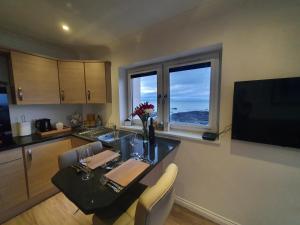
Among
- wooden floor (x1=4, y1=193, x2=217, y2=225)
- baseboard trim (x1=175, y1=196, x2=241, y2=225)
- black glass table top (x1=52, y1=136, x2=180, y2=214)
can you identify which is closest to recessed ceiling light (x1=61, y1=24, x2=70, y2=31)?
black glass table top (x1=52, y1=136, x2=180, y2=214)

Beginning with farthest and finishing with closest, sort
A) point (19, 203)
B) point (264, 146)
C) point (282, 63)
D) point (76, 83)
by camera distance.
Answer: point (76, 83) < point (19, 203) < point (264, 146) < point (282, 63)

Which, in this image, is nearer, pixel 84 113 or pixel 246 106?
pixel 246 106

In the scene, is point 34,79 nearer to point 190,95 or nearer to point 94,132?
point 94,132

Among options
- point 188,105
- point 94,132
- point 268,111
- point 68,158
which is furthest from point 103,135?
point 268,111

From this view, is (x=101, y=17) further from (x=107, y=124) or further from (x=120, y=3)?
(x=107, y=124)

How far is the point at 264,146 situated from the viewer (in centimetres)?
A: 116

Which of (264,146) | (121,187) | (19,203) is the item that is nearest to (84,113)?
(19,203)

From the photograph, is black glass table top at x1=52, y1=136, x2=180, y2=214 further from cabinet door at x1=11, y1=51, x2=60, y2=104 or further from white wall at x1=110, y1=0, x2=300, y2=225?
cabinet door at x1=11, y1=51, x2=60, y2=104

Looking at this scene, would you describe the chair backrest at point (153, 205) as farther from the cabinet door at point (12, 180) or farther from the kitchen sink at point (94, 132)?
the cabinet door at point (12, 180)

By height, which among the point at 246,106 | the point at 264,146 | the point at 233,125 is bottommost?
the point at 264,146

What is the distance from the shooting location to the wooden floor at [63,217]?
4.84 feet

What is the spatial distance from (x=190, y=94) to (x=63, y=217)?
2140 millimetres

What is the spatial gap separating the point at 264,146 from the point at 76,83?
8.28 ft

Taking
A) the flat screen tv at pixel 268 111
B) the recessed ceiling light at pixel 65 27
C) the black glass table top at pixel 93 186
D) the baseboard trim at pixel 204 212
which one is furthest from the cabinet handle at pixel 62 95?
the flat screen tv at pixel 268 111
